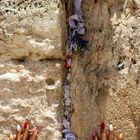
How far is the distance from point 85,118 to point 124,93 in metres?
0.22

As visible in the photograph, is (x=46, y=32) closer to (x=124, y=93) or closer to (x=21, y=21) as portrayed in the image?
(x=21, y=21)

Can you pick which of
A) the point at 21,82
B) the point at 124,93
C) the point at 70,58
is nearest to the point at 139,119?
the point at 124,93

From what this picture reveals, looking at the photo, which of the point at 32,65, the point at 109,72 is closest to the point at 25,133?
the point at 32,65

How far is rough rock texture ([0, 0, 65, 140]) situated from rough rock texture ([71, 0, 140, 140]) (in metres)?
0.10

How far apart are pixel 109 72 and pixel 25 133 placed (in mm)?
470

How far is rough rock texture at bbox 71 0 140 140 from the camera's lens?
2254 mm

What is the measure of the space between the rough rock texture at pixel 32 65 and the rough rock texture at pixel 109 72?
10 cm

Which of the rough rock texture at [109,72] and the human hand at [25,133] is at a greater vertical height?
the rough rock texture at [109,72]

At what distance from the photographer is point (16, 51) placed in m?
2.29

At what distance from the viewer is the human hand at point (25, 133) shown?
7.40 ft

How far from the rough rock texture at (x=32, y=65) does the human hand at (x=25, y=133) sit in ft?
0.09

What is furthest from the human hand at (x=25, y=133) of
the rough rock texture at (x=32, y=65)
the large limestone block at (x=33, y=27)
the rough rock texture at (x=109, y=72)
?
the large limestone block at (x=33, y=27)

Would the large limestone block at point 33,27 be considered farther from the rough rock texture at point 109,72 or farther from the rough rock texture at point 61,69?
the rough rock texture at point 109,72

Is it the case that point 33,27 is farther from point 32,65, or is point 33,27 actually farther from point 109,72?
point 109,72
